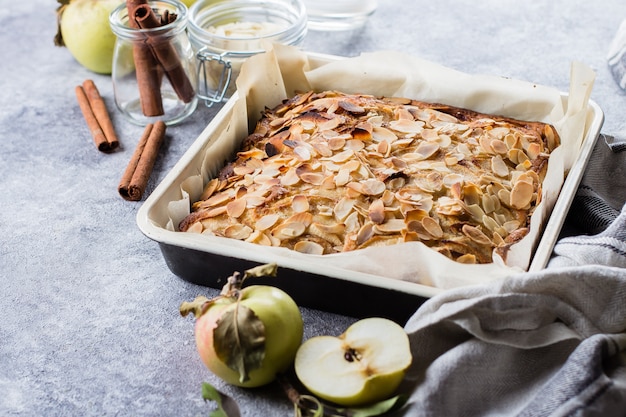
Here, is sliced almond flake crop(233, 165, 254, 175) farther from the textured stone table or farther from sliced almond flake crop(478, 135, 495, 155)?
sliced almond flake crop(478, 135, 495, 155)

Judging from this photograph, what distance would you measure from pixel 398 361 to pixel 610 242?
38 centimetres

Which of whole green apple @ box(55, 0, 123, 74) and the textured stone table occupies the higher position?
whole green apple @ box(55, 0, 123, 74)

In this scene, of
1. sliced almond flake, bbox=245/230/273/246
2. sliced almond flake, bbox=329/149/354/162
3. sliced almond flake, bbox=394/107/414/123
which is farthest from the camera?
sliced almond flake, bbox=394/107/414/123

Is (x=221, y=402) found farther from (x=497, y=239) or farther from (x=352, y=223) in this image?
(x=497, y=239)

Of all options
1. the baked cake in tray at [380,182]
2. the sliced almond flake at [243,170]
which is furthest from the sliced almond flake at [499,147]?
the sliced almond flake at [243,170]

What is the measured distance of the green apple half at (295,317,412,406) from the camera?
3.21 ft

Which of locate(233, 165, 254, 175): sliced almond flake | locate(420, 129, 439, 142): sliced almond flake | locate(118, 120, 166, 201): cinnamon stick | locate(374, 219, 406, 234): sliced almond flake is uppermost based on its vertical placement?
locate(420, 129, 439, 142): sliced almond flake

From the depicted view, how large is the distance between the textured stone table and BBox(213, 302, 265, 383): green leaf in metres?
0.11

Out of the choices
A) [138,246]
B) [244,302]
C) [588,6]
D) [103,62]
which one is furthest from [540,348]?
[588,6]

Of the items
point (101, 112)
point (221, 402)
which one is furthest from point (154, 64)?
point (221, 402)

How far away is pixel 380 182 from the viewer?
1.27 m

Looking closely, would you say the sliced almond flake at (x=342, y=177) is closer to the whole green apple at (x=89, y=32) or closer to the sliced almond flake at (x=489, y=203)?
the sliced almond flake at (x=489, y=203)

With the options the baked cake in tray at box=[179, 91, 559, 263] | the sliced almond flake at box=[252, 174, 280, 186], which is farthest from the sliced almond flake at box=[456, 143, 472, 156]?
the sliced almond flake at box=[252, 174, 280, 186]

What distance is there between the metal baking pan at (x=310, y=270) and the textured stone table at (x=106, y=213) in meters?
0.05
